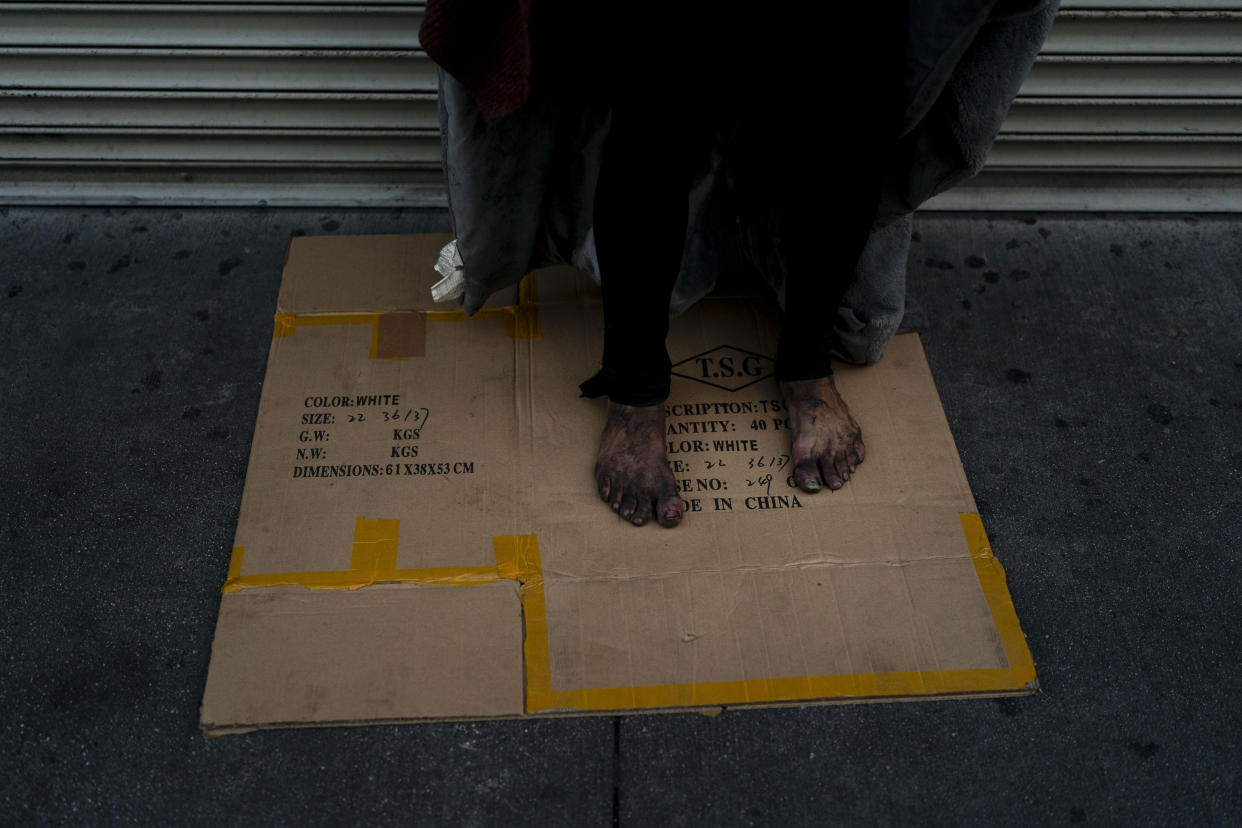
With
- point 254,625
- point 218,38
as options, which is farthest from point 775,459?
point 218,38

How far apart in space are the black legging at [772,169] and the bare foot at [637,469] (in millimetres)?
34

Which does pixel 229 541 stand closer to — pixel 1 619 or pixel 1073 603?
pixel 1 619

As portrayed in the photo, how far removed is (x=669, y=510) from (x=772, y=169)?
55 cm

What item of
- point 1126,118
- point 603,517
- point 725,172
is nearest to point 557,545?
point 603,517

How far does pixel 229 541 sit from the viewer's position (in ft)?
4.54

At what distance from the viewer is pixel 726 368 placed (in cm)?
160

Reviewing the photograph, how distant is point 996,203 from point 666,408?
955mm

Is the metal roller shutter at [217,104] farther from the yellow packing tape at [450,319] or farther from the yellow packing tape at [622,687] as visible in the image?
the yellow packing tape at [622,687]

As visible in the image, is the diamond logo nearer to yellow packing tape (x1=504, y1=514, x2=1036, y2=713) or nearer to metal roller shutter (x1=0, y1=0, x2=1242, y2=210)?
yellow packing tape (x1=504, y1=514, x2=1036, y2=713)

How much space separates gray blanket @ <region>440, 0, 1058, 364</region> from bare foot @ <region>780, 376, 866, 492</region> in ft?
0.46

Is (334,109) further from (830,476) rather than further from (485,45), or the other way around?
(830,476)

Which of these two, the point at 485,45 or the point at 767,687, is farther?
the point at 767,687

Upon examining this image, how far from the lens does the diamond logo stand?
62.4 inches

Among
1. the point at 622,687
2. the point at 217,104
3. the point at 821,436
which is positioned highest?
the point at 217,104
